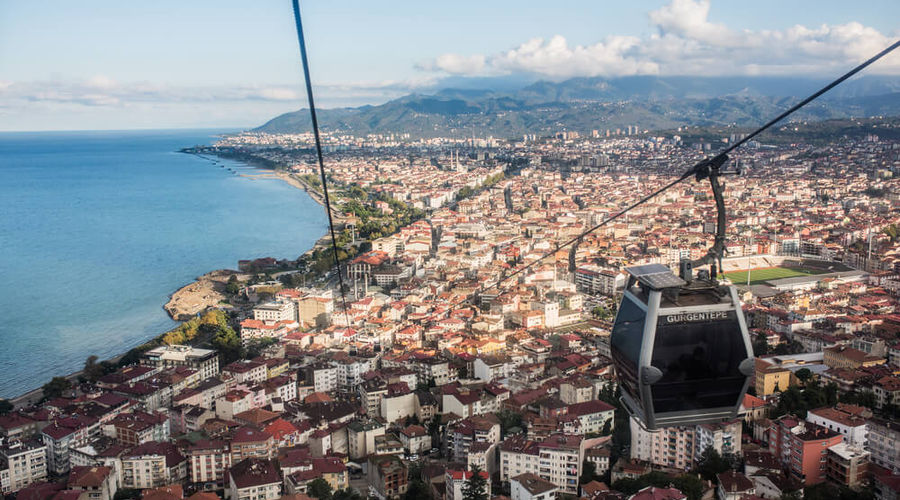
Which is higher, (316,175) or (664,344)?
(664,344)

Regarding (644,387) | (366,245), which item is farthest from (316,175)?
(644,387)

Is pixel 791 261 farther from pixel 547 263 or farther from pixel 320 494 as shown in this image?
pixel 320 494

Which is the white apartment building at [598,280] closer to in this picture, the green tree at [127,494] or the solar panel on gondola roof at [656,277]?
the green tree at [127,494]

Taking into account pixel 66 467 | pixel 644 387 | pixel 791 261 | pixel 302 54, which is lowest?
pixel 791 261

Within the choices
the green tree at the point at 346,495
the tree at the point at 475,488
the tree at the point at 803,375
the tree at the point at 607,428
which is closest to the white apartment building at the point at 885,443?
the tree at the point at 803,375

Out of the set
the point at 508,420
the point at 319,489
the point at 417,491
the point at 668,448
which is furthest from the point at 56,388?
the point at 668,448

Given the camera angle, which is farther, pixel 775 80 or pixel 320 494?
pixel 775 80
